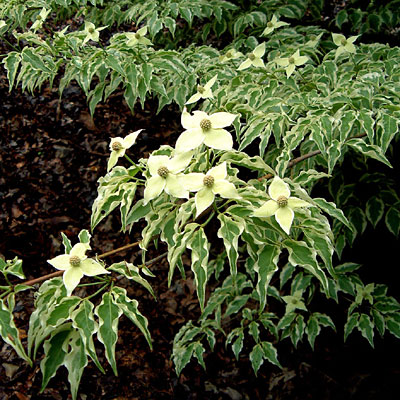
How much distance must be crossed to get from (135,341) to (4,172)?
1.68m

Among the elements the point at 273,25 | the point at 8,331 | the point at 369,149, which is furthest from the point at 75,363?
the point at 273,25

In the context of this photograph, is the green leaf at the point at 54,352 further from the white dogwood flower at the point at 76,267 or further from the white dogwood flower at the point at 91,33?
the white dogwood flower at the point at 91,33

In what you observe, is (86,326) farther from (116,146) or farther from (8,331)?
(116,146)

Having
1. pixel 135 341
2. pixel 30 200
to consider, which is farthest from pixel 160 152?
pixel 30 200

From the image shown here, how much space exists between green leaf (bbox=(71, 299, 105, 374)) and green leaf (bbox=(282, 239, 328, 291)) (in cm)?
48

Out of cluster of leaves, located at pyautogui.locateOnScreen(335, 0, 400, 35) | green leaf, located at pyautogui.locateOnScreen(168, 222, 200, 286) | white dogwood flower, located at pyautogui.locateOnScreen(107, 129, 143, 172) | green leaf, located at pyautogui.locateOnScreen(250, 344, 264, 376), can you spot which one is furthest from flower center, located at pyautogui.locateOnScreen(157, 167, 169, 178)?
cluster of leaves, located at pyautogui.locateOnScreen(335, 0, 400, 35)

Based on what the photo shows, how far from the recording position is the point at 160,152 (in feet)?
4.38

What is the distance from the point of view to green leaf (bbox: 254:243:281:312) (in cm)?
109

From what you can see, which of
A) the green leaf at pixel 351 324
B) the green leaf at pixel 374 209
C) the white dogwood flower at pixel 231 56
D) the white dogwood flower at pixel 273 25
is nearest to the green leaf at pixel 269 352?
the green leaf at pixel 351 324

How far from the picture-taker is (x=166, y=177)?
1.13 metres

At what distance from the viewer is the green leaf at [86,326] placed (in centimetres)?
104

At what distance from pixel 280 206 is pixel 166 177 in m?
0.28

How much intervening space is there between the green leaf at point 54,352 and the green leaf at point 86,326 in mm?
72

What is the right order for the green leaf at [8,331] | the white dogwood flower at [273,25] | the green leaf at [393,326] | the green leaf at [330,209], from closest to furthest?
the green leaf at [8,331] < the green leaf at [330,209] < the green leaf at [393,326] < the white dogwood flower at [273,25]
